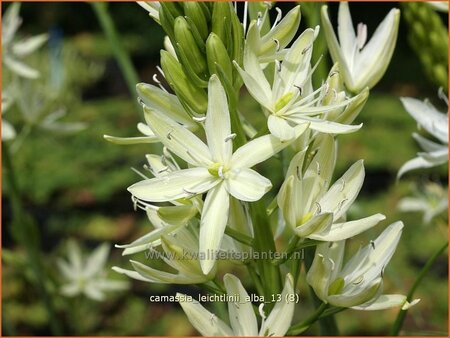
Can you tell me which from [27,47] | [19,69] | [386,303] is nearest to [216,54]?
[386,303]

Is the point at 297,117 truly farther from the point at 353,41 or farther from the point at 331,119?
the point at 353,41

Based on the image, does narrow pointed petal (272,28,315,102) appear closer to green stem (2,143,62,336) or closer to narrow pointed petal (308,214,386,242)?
narrow pointed petal (308,214,386,242)

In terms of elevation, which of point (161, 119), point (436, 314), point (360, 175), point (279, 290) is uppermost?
point (161, 119)

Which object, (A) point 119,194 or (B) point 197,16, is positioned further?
(A) point 119,194

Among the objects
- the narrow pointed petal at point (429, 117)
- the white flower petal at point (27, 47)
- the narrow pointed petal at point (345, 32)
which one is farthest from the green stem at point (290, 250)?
the white flower petal at point (27, 47)

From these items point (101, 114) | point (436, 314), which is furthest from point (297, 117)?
point (101, 114)

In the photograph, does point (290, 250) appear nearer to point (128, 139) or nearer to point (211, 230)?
point (211, 230)
